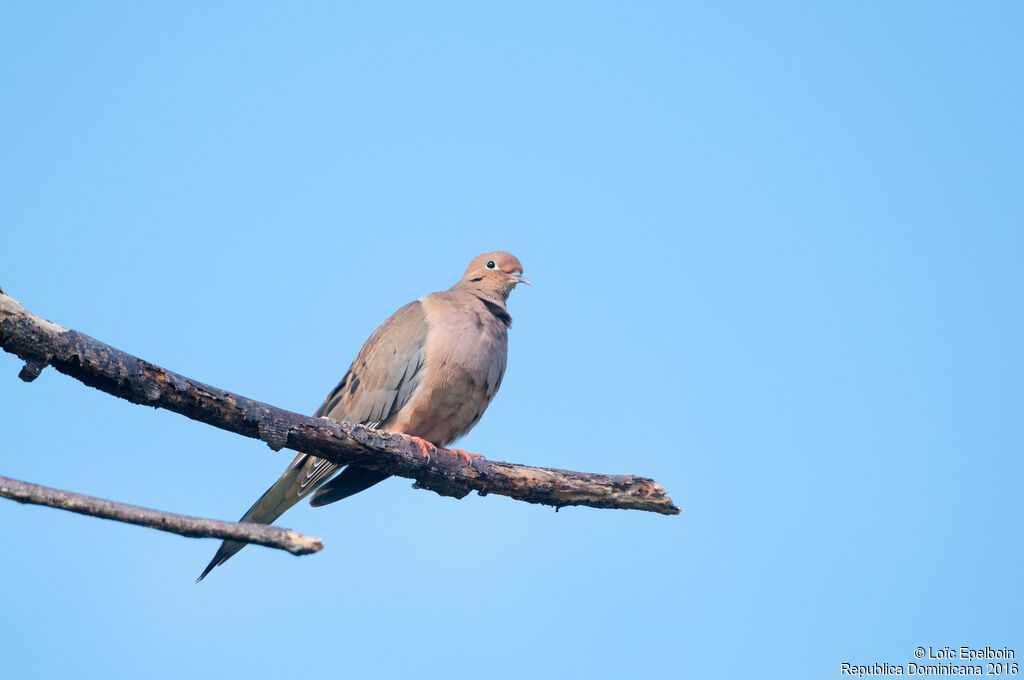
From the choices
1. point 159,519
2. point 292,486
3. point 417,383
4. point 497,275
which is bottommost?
point 159,519

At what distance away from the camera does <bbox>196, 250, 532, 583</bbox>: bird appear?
576cm

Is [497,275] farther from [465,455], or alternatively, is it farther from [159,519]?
[159,519]

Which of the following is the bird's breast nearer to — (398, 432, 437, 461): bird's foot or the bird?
the bird

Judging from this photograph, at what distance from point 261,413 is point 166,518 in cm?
122

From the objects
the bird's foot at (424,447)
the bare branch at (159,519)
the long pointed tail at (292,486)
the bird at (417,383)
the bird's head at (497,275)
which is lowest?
the bare branch at (159,519)

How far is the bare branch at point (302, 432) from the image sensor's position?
343cm

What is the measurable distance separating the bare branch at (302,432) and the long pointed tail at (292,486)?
655 millimetres

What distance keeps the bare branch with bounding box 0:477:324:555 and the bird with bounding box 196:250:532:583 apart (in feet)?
8.91

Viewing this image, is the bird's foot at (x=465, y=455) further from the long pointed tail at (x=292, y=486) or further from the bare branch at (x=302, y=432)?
the long pointed tail at (x=292, y=486)

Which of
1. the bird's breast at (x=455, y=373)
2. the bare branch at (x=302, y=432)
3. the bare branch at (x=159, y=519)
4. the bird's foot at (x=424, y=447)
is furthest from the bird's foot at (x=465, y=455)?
the bare branch at (x=159, y=519)

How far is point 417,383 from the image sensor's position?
589cm

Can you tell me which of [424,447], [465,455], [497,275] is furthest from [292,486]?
[497,275]

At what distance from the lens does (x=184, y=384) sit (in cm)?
375

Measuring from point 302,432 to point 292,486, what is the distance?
1.45 m
